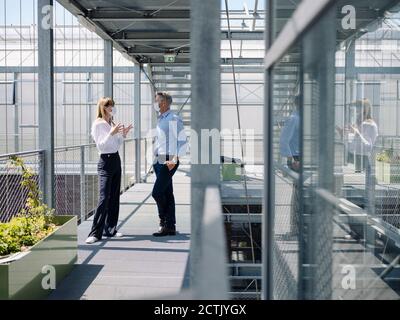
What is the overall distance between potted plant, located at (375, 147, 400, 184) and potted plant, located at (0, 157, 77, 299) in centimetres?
204

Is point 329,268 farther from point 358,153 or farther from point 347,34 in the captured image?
point 347,34

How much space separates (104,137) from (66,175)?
7.54ft

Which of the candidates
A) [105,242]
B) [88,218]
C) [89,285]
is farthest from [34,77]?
[89,285]

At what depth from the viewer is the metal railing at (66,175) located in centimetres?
496

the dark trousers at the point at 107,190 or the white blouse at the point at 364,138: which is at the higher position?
the white blouse at the point at 364,138

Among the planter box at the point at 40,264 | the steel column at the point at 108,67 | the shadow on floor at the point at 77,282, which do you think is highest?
the steel column at the point at 108,67

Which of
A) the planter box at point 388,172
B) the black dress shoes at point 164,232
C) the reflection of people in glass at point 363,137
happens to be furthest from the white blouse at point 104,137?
the reflection of people in glass at point 363,137

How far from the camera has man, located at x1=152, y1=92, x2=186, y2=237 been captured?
5.53 m

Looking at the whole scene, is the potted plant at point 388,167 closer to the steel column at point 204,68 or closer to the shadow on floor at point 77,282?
the steel column at point 204,68

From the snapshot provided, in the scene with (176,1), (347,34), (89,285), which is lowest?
(89,285)

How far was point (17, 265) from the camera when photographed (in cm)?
321

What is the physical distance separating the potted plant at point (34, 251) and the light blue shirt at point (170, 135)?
4.47 ft

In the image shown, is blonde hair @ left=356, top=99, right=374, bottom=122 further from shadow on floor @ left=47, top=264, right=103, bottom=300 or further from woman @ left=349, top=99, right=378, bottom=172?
shadow on floor @ left=47, top=264, right=103, bottom=300
